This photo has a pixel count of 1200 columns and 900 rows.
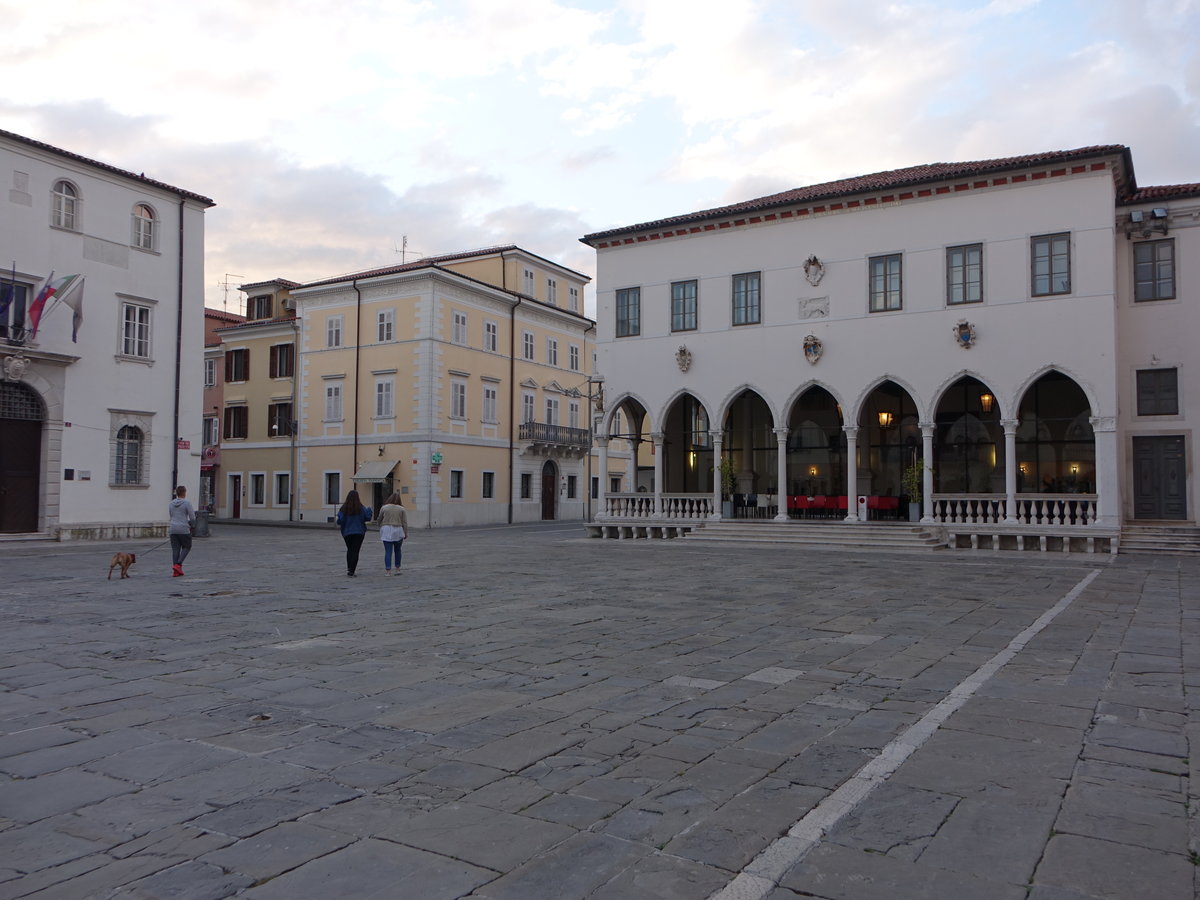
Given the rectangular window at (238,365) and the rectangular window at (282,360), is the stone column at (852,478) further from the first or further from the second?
the rectangular window at (238,365)

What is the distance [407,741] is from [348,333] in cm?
3521

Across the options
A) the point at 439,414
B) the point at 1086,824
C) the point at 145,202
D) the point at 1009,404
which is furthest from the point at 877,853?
the point at 439,414

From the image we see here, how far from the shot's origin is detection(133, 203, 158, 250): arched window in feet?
88.1

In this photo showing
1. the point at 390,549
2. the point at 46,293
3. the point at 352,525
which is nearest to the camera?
the point at 352,525

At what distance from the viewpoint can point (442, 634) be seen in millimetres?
9094

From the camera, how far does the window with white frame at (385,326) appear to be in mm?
37103

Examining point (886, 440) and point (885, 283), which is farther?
point (886, 440)

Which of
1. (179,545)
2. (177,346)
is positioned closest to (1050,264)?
(179,545)

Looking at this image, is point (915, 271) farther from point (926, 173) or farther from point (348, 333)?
point (348, 333)

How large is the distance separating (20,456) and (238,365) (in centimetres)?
1860

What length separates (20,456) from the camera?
2425 centimetres

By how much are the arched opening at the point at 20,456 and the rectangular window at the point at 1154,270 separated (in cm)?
2871

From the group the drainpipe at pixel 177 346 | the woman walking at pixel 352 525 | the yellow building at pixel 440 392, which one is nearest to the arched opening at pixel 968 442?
the woman walking at pixel 352 525

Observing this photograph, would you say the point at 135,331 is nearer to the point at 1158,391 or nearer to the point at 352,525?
the point at 352,525
